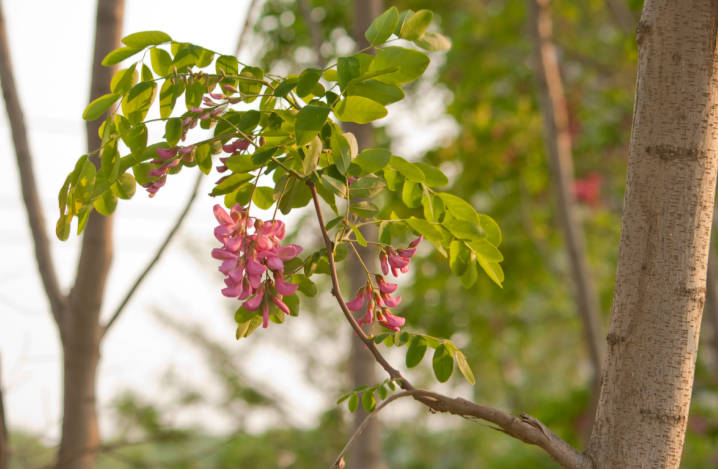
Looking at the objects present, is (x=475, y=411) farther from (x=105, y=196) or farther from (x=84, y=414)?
(x=84, y=414)

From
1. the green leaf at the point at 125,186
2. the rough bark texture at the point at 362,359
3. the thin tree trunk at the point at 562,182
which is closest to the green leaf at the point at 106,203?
the green leaf at the point at 125,186

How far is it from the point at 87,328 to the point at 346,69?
1148 millimetres

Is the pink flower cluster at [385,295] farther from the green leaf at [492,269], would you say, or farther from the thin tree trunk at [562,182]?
the thin tree trunk at [562,182]

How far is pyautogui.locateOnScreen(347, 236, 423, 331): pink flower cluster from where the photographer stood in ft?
2.98

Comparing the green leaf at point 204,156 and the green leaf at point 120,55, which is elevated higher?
the green leaf at point 120,55

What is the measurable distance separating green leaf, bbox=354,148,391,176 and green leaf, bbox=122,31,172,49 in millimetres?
289

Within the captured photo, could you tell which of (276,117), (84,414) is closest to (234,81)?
(276,117)

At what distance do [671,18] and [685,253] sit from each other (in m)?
0.30

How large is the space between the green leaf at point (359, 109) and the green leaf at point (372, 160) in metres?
0.05

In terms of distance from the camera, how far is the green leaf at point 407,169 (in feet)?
2.99

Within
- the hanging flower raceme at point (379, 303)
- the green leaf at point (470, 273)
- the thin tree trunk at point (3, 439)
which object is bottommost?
the thin tree trunk at point (3, 439)

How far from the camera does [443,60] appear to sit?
16.3 ft

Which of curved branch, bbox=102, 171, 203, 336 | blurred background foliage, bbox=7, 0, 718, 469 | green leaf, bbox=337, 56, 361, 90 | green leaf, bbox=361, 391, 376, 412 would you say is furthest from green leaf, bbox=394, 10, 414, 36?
blurred background foliage, bbox=7, 0, 718, 469

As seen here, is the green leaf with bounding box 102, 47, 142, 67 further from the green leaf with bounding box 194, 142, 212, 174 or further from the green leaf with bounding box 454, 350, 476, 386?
the green leaf with bounding box 454, 350, 476, 386
